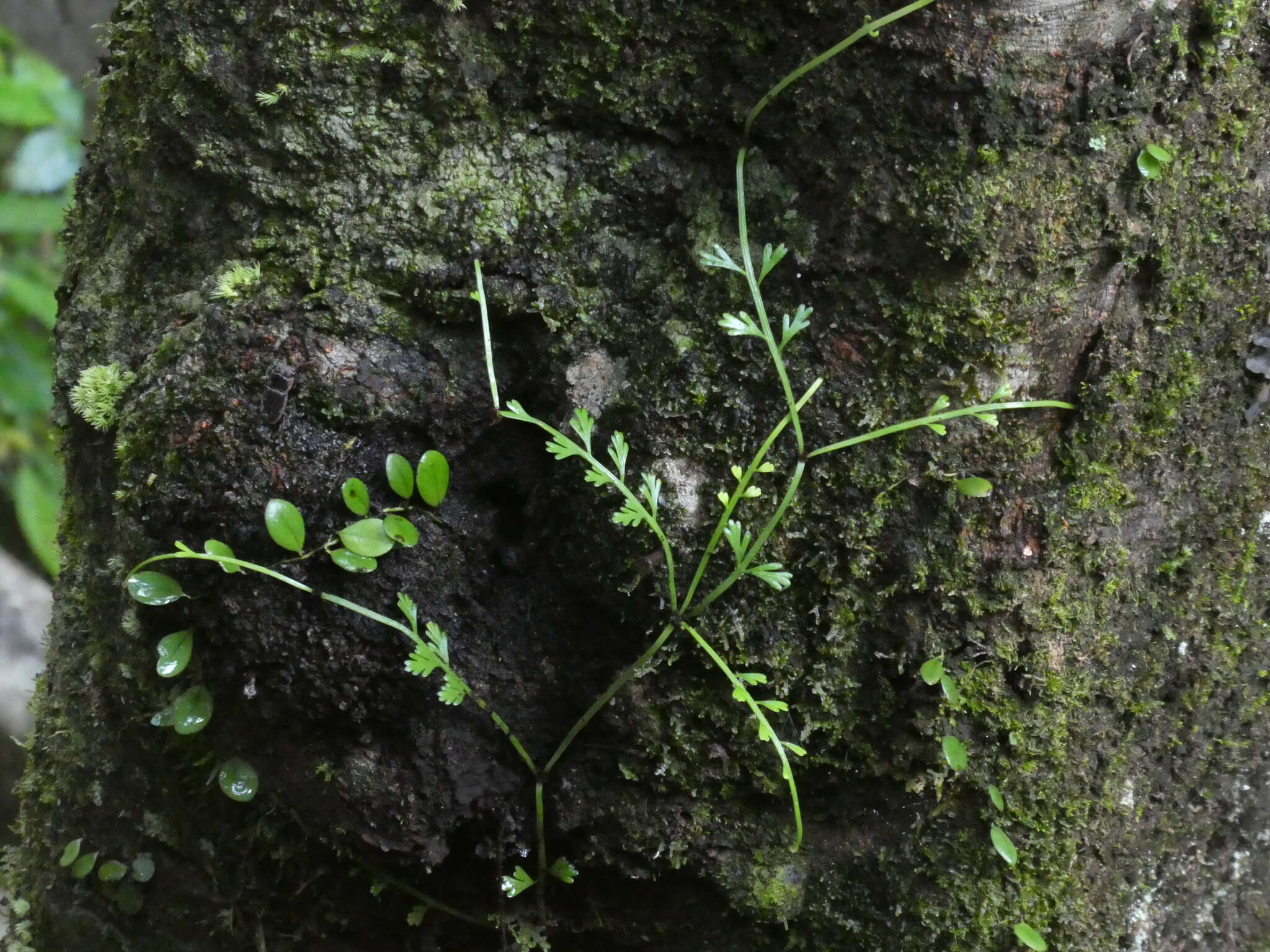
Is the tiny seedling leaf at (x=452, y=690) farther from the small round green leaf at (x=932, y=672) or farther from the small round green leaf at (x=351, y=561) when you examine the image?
the small round green leaf at (x=932, y=672)

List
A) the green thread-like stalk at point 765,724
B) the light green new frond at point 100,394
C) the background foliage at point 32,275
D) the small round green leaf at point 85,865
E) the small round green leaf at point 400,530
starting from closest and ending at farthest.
→ the green thread-like stalk at point 765,724
the small round green leaf at point 400,530
the light green new frond at point 100,394
the small round green leaf at point 85,865
the background foliage at point 32,275

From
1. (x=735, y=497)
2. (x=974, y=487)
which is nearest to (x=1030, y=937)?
(x=974, y=487)

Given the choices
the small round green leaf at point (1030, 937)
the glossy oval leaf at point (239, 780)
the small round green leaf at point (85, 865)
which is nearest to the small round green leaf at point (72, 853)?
the small round green leaf at point (85, 865)

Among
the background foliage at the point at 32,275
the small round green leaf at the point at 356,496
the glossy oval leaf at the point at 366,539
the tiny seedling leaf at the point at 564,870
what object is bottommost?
the background foliage at the point at 32,275

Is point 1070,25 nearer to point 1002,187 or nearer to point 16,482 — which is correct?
point 1002,187

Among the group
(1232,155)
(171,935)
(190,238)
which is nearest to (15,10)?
(190,238)

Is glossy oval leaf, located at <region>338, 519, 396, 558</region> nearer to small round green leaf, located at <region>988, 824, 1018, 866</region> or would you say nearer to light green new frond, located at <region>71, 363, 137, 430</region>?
light green new frond, located at <region>71, 363, 137, 430</region>

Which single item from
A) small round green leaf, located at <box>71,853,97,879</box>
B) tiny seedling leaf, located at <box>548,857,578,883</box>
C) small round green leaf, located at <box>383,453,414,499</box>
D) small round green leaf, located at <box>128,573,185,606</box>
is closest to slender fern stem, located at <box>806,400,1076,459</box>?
small round green leaf, located at <box>383,453,414,499</box>

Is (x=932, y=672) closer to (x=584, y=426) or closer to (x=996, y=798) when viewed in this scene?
(x=996, y=798)
